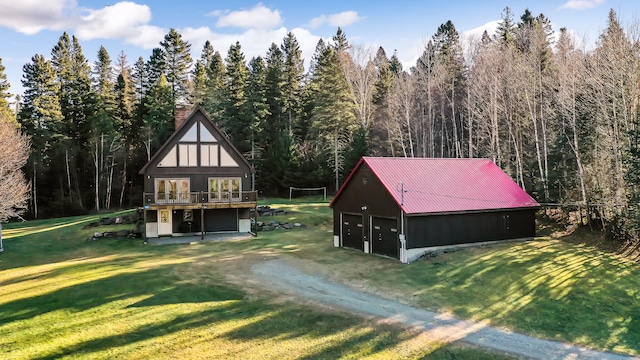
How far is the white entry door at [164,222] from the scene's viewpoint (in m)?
29.3

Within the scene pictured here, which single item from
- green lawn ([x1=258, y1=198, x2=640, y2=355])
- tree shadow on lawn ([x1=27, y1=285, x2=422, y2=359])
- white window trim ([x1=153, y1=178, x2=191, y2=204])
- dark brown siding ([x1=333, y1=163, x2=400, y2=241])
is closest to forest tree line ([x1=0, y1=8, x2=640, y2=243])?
green lawn ([x1=258, y1=198, x2=640, y2=355])

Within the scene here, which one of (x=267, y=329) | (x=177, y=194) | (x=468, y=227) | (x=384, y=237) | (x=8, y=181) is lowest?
(x=267, y=329)

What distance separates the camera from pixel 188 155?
2952 centimetres

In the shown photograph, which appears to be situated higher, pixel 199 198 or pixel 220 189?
pixel 220 189

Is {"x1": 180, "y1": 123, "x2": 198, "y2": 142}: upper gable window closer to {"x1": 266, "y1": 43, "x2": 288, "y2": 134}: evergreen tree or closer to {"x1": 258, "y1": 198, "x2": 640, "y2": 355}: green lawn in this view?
{"x1": 258, "y1": 198, "x2": 640, "y2": 355}: green lawn

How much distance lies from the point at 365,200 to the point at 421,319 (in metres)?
10.5

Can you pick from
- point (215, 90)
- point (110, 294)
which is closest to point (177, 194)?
point (110, 294)

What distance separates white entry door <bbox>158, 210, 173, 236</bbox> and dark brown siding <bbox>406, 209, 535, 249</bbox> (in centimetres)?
1680

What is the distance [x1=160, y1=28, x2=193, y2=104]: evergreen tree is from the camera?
55781 mm

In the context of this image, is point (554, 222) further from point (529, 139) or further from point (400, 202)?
point (400, 202)

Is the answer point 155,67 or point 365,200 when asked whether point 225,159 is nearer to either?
point 365,200

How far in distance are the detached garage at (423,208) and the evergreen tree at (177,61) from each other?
3829 cm

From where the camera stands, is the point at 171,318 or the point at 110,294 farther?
the point at 110,294

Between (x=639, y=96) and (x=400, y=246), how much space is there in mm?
15704
